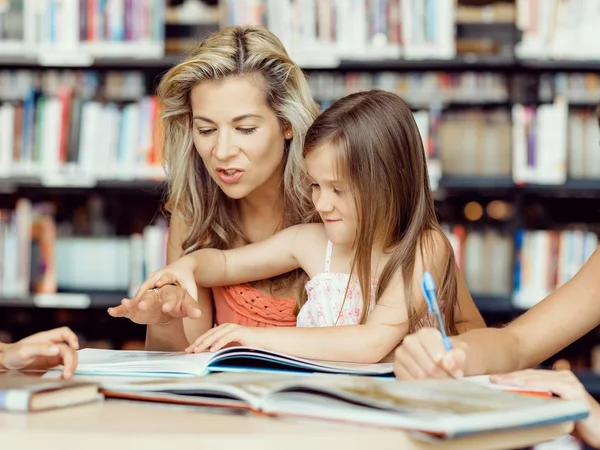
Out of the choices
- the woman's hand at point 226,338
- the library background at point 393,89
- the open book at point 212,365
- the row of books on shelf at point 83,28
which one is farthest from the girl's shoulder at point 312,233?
the row of books on shelf at point 83,28

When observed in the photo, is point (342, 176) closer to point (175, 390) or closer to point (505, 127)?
point (175, 390)

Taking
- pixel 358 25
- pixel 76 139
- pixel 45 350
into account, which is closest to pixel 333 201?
pixel 45 350

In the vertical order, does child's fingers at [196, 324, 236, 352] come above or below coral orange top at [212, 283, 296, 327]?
above

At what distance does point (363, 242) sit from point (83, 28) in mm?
1794

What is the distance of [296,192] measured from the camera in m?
1.70

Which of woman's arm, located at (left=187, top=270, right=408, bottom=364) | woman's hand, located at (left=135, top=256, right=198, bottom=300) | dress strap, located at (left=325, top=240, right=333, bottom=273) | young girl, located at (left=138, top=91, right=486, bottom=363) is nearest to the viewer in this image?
woman's arm, located at (left=187, top=270, right=408, bottom=364)

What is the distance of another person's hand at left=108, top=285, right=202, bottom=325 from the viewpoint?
1199 millimetres

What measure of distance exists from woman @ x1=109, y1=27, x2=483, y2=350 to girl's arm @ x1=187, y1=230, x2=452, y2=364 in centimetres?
30

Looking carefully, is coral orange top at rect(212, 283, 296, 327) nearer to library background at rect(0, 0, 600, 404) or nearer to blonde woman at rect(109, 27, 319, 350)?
blonde woman at rect(109, 27, 319, 350)

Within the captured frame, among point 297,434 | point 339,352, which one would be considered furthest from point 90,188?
point 297,434

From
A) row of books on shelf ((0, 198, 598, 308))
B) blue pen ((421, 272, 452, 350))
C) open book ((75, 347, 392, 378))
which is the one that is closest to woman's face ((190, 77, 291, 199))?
open book ((75, 347, 392, 378))

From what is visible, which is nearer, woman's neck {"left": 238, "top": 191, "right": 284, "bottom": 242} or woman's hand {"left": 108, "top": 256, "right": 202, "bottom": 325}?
woman's hand {"left": 108, "top": 256, "right": 202, "bottom": 325}

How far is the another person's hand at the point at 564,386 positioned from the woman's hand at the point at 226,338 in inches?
14.5

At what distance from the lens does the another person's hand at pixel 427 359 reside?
93cm
